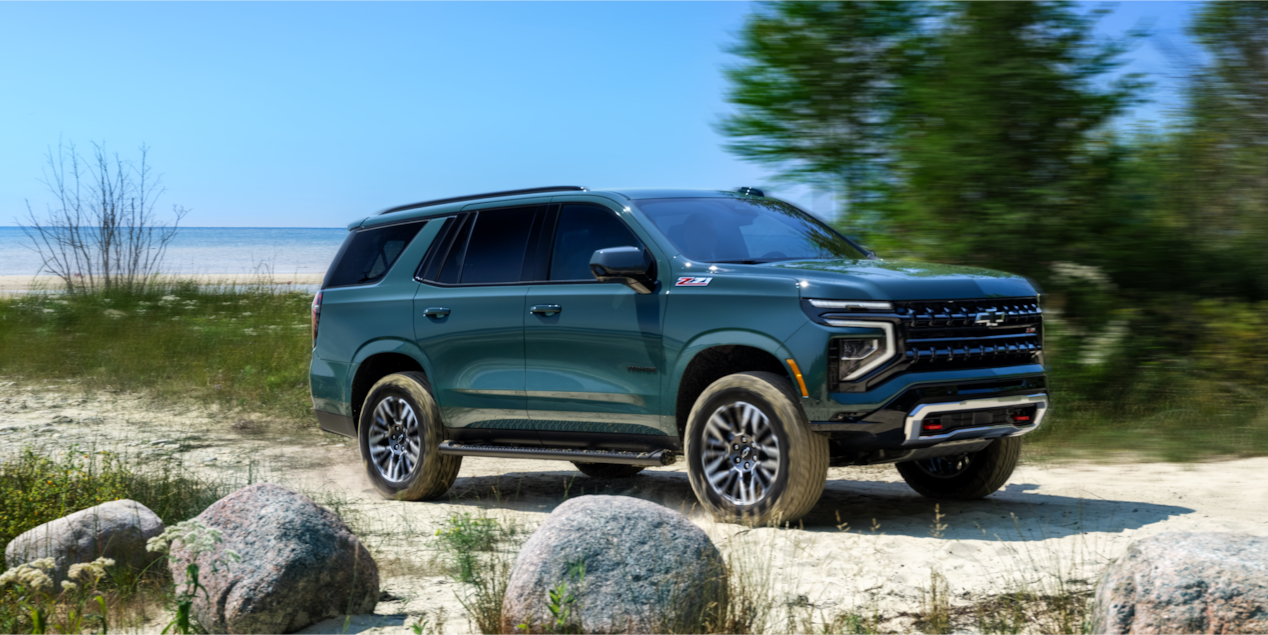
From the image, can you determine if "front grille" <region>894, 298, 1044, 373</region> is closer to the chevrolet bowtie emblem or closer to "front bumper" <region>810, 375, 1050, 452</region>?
the chevrolet bowtie emblem

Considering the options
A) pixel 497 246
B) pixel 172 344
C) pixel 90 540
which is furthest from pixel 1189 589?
pixel 172 344

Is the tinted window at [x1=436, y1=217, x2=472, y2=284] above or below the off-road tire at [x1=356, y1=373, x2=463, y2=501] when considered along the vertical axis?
above

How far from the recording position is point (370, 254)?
9062mm

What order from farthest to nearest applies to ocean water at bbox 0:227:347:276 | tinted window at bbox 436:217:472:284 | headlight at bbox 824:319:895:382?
1. ocean water at bbox 0:227:347:276
2. tinted window at bbox 436:217:472:284
3. headlight at bbox 824:319:895:382

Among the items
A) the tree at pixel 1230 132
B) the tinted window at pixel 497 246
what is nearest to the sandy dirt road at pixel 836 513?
the tinted window at pixel 497 246

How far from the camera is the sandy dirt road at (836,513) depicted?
532 cm

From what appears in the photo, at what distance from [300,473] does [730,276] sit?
5023 mm

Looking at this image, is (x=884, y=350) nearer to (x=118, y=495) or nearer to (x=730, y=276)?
(x=730, y=276)

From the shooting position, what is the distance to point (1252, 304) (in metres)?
10.6

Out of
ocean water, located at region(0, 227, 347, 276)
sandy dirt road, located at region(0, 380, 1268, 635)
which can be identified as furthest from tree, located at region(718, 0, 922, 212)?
ocean water, located at region(0, 227, 347, 276)

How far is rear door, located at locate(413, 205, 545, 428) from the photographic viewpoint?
25.5 feet

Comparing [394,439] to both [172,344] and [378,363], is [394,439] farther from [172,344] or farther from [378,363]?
[172,344]

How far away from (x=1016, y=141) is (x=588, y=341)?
18.0 feet

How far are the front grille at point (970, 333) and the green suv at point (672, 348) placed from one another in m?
0.01
